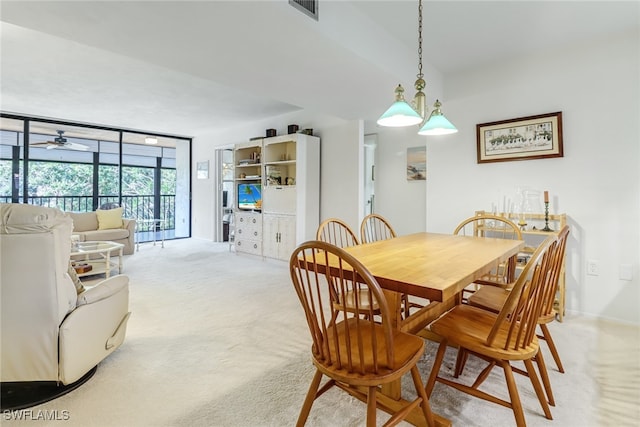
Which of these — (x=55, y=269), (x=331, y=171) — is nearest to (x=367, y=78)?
(x=331, y=171)

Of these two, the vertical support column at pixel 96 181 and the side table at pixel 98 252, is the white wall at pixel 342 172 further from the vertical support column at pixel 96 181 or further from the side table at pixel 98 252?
the vertical support column at pixel 96 181

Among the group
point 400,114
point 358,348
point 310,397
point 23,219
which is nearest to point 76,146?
point 23,219

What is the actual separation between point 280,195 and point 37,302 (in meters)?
3.59

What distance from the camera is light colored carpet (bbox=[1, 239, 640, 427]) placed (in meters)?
1.49

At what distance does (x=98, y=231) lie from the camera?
5031mm

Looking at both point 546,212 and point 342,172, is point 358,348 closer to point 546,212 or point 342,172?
point 546,212

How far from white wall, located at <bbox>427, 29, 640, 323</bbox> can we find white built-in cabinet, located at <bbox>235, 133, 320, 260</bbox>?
234 centimetres

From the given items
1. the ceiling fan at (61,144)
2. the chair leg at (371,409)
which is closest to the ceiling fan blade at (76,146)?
the ceiling fan at (61,144)

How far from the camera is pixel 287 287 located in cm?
362

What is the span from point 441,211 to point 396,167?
157cm

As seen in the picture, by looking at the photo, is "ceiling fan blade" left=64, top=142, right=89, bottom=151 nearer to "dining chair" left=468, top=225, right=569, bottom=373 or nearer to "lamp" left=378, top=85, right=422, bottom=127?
"lamp" left=378, top=85, right=422, bottom=127

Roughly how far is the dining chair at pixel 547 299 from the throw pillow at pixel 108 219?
18.3ft

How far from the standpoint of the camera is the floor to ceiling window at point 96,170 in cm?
536

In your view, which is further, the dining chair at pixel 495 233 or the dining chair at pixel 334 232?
the dining chair at pixel 495 233
